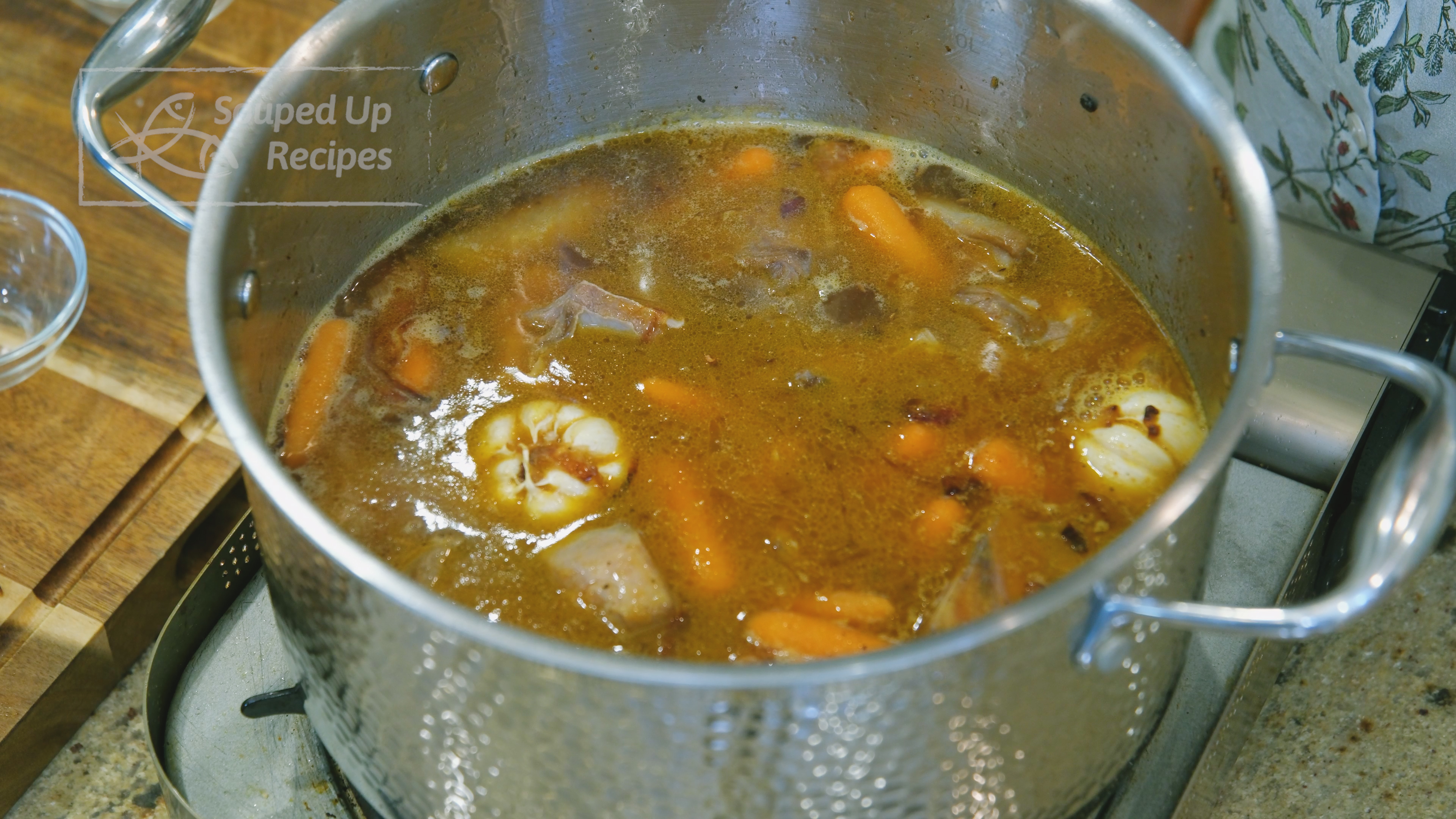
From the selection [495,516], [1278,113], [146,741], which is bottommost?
[146,741]

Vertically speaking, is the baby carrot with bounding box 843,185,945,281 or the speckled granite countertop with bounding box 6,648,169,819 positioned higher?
the baby carrot with bounding box 843,185,945,281

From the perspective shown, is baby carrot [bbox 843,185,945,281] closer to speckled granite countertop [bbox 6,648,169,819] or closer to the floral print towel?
the floral print towel

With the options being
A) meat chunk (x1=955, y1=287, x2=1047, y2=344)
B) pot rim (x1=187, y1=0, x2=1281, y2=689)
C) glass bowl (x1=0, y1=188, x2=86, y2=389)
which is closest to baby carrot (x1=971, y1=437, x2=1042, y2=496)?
meat chunk (x1=955, y1=287, x2=1047, y2=344)

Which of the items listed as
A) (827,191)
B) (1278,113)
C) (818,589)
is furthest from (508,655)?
(1278,113)

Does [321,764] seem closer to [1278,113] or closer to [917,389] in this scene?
[917,389]

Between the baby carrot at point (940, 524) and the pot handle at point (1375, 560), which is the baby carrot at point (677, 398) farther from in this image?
the pot handle at point (1375, 560)

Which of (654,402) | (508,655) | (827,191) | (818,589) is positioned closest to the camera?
(508,655)
